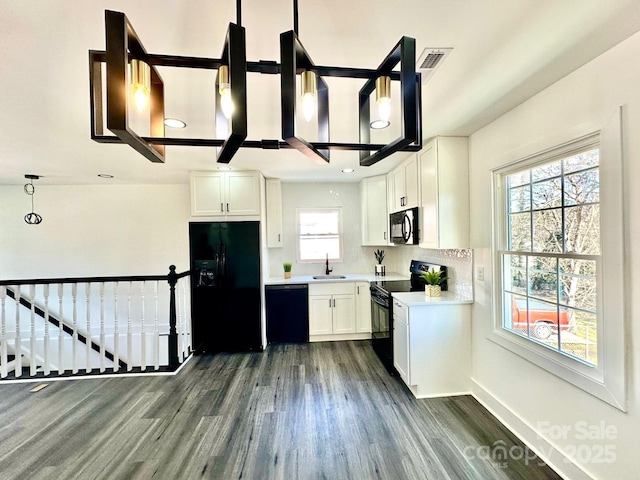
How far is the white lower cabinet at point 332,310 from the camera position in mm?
3941

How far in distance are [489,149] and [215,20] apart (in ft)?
7.48

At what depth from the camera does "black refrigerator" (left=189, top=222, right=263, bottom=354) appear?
364 centimetres

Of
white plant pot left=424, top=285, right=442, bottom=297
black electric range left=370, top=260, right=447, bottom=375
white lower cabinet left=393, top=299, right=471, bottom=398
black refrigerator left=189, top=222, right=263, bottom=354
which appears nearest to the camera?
white lower cabinet left=393, top=299, right=471, bottom=398

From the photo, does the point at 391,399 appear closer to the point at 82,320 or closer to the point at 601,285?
the point at 601,285

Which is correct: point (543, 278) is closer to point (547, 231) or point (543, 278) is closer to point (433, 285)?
point (547, 231)

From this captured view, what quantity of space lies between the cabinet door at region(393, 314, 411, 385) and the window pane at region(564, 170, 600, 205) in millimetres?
1588

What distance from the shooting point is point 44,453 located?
76.9 inches

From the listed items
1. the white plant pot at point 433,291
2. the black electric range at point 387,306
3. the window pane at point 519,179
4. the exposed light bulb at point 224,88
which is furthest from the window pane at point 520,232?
the exposed light bulb at point 224,88

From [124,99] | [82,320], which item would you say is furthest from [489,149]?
[82,320]

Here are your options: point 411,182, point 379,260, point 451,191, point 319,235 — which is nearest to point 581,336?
point 451,191

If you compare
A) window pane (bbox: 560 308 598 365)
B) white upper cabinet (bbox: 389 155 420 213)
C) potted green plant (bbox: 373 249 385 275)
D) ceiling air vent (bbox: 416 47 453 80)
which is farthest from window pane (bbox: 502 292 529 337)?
potted green plant (bbox: 373 249 385 275)

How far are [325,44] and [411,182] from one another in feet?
6.98

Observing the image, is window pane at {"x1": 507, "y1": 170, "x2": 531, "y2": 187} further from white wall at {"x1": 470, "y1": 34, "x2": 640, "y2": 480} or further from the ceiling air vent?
the ceiling air vent

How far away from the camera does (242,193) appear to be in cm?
371
